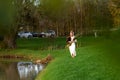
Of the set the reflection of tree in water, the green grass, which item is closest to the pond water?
the reflection of tree in water

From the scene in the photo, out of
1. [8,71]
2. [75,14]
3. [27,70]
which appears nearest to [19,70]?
[27,70]

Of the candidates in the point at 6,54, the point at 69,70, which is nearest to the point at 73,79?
the point at 69,70

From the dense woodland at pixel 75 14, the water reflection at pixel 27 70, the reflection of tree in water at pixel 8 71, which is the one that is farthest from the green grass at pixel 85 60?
the reflection of tree in water at pixel 8 71

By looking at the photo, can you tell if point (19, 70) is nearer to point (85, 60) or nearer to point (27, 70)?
point (27, 70)

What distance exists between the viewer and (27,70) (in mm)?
24266

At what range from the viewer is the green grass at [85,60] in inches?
33.0

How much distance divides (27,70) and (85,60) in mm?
6537

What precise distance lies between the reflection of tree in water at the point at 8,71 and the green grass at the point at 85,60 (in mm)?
1870

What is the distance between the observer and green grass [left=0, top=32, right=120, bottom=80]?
839 millimetres

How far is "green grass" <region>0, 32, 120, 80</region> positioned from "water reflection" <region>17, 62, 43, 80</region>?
3.36 ft

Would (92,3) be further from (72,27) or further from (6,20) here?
(6,20)

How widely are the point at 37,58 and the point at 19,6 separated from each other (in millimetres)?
28375

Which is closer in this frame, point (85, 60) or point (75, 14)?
point (75, 14)

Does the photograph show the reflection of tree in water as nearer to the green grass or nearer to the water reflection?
the water reflection
